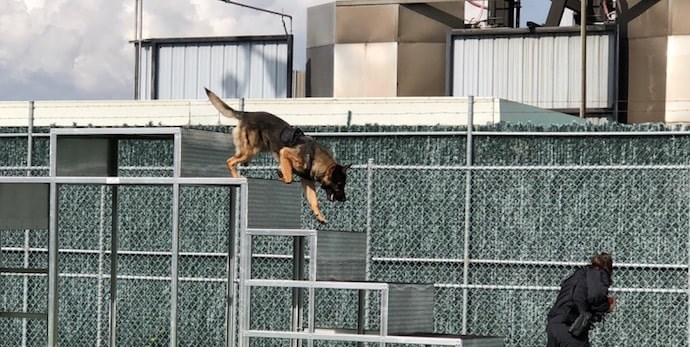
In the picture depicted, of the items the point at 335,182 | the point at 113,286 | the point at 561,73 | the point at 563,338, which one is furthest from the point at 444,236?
the point at 561,73

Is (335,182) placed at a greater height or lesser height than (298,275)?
greater

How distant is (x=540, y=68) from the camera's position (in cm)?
2691

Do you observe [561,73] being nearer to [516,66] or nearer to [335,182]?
[516,66]

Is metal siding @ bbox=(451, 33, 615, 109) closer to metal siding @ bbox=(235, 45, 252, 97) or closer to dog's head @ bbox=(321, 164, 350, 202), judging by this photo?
metal siding @ bbox=(235, 45, 252, 97)

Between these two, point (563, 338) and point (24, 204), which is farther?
point (563, 338)

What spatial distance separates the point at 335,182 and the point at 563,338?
2.53 metres

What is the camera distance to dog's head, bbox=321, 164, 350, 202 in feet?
37.2

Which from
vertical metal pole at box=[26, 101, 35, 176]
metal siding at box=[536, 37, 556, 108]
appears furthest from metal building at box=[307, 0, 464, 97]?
vertical metal pole at box=[26, 101, 35, 176]

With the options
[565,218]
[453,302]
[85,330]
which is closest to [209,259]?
[85,330]

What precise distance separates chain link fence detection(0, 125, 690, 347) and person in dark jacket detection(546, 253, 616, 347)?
1.97 m

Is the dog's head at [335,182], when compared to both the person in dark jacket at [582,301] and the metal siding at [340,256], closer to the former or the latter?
the metal siding at [340,256]

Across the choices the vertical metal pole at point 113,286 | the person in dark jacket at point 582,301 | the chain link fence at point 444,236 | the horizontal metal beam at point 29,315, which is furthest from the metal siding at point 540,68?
the horizontal metal beam at point 29,315

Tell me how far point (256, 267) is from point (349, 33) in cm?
1507

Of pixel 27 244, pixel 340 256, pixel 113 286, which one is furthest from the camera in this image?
pixel 27 244
